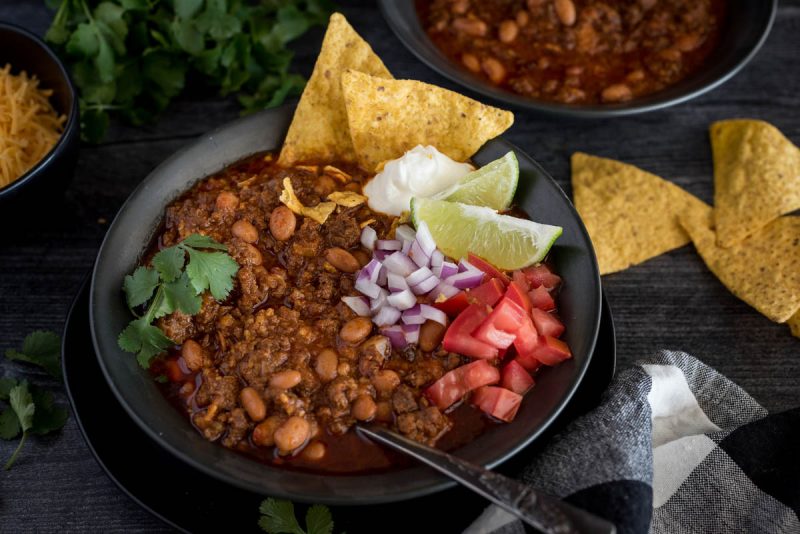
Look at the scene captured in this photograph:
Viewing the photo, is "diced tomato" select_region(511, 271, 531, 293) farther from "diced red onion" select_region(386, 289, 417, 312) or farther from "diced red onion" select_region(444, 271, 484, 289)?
"diced red onion" select_region(386, 289, 417, 312)

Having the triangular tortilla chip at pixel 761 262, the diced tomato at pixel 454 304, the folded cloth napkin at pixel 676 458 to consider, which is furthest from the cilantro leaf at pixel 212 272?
the triangular tortilla chip at pixel 761 262

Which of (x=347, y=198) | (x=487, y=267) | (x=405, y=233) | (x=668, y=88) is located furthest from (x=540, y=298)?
(x=668, y=88)

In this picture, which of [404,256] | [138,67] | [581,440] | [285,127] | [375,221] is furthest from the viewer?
[138,67]

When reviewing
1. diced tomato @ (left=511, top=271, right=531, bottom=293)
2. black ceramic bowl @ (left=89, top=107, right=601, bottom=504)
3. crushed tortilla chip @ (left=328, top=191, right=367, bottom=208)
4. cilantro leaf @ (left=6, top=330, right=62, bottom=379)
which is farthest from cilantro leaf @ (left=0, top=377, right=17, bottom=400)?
diced tomato @ (left=511, top=271, right=531, bottom=293)

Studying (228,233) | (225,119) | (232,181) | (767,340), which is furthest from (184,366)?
(767,340)

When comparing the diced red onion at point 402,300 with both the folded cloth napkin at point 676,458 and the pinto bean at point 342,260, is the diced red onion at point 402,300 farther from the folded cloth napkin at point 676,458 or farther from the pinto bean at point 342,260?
the folded cloth napkin at point 676,458

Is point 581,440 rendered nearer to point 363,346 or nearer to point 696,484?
point 696,484
